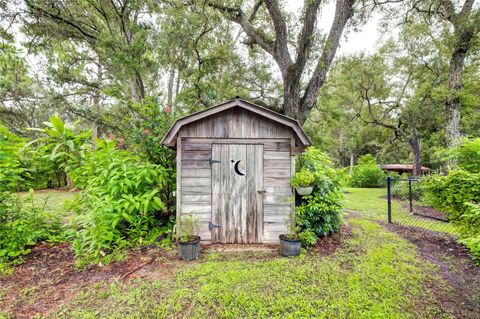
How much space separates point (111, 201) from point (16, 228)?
1.74 meters

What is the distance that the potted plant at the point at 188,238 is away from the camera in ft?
12.3

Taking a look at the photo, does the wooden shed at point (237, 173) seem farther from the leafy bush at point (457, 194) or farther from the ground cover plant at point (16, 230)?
the ground cover plant at point (16, 230)

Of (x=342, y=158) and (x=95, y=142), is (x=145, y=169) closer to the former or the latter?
(x=95, y=142)

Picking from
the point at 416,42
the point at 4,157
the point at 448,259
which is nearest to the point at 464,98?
the point at 416,42

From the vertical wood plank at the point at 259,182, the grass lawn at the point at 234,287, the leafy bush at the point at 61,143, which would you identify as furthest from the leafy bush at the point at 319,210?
the leafy bush at the point at 61,143

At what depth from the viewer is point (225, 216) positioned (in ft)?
14.0

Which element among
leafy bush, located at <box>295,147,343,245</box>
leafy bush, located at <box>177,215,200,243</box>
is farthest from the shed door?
leafy bush, located at <box>295,147,343,245</box>

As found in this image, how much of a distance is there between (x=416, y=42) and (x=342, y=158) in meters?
15.5

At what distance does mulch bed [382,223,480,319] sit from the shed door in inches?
112

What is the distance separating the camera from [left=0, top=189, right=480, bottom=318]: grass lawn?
99.0 inches

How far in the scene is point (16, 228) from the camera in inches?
148

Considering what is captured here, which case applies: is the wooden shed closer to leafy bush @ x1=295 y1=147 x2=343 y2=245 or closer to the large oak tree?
leafy bush @ x1=295 y1=147 x2=343 y2=245

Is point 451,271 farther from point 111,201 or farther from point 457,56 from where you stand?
point 457,56

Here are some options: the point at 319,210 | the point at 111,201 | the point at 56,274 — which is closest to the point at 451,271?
the point at 319,210
